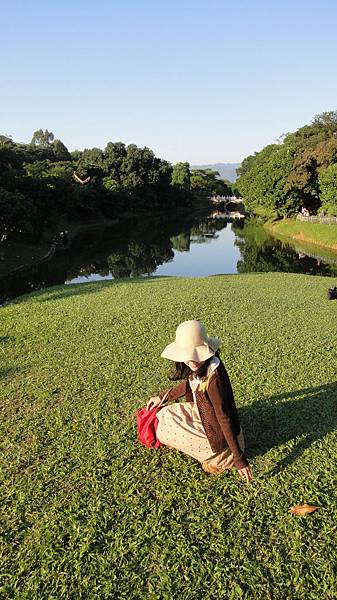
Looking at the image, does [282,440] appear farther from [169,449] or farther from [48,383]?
[48,383]

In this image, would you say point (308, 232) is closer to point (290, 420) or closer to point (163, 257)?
point (163, 257)

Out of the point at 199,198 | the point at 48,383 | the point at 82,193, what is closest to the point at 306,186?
the point at 82,193

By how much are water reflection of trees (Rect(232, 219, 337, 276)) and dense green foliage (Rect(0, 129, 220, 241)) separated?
14377mm

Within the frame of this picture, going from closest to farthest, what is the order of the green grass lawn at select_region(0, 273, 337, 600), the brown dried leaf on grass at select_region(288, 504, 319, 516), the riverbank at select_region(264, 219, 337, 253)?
the green grass lawn at select_region(0, 273, 337, 600), the brown dried leaf on grass at select_region(288, 504, 319, 516), the riverbank at select_region(264, 219, 337, 253)

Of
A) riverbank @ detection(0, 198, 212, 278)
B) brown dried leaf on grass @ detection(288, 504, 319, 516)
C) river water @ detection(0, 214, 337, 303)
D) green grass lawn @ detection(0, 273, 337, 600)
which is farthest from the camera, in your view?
riverbank @ detection(0, 198, 212, 278)

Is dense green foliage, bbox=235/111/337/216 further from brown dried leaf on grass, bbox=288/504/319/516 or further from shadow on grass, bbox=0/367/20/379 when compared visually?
brown dried leaf on grass, bbox=288/504/319/516

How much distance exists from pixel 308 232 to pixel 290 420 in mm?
34641

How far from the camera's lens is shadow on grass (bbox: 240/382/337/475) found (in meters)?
5.00

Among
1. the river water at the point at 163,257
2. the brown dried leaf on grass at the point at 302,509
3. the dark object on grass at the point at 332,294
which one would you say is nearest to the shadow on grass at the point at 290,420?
the brown dried leaf on grass at the point at 302,509

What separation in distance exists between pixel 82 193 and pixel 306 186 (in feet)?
76.1

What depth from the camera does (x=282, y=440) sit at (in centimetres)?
509

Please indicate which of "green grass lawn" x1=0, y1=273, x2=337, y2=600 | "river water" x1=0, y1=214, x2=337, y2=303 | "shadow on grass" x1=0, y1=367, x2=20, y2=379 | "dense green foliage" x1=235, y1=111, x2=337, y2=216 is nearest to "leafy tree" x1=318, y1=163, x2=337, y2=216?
"dense green foliage" x1=235, y1=111, x2=337, y2=216

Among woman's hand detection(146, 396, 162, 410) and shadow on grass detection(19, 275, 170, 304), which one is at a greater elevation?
woman's hand detection(146, 396, 162, 410)

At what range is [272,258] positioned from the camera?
101 ft
